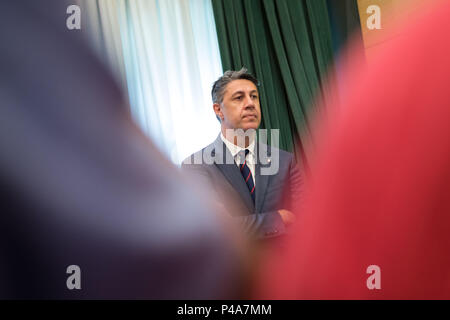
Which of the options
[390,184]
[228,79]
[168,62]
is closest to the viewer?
[390,184]

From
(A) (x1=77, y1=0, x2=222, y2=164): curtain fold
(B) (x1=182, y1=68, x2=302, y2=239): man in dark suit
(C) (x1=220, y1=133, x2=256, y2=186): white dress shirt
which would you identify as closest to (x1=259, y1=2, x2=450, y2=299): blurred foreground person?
(B) (x1=182, y1=68, x2=302, y2=239): man in dark suit

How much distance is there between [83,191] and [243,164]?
911 mm

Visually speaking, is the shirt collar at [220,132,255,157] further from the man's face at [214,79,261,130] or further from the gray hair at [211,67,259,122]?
the gray hair at [211,67,259,122]

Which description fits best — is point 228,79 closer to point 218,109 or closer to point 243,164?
point 218,109

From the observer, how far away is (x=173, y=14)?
160 centimetres

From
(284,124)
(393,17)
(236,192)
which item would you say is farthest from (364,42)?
(236,192)

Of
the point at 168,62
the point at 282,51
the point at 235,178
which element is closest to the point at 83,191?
the point at 235,178

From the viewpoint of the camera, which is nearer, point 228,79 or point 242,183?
point 242,183

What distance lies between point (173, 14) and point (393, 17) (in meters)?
1.08

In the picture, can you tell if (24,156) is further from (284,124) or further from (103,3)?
(284,124)

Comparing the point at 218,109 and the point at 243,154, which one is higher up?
the point at 218,109

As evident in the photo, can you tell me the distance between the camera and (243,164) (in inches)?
43.3

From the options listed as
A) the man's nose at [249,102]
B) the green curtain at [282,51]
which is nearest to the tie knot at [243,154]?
the man's nose at [249,102]

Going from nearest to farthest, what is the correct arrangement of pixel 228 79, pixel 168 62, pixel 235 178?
pixel 235 178 < pixel 228 79 < pixel 168 62
